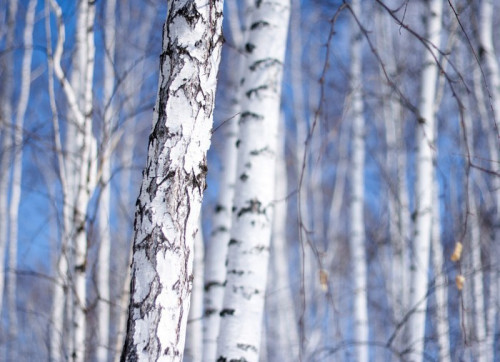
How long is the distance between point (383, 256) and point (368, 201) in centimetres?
314

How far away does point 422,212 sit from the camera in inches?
175

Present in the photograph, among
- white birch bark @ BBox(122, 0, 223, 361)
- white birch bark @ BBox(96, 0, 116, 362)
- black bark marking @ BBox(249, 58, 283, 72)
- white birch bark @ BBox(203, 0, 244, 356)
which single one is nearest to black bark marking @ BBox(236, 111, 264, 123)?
black bark marking @ BBox(249, 58, 283, 72)

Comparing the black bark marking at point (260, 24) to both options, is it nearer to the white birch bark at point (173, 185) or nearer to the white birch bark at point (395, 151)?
the white birch bark at point (173, 185)

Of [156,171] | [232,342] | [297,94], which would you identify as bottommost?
[232,342]

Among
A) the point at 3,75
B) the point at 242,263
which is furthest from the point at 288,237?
the point at 242,263

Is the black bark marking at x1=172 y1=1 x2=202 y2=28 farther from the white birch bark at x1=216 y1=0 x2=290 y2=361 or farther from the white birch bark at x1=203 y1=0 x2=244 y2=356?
the white birch bark at x1=203 y1=0 x2=244 y2=356

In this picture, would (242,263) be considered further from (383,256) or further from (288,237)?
(288,237)

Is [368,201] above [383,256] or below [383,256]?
above

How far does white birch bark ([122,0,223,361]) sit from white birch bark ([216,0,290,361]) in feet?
4.04

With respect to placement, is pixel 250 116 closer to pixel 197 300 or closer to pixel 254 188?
pixel 254 188

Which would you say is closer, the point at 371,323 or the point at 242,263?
the point at 242,263

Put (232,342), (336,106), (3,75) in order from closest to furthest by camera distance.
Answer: (232,342), (3,75), (336,106)

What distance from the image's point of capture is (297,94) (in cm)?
995

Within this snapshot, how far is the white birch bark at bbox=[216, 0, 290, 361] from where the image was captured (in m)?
2.76
